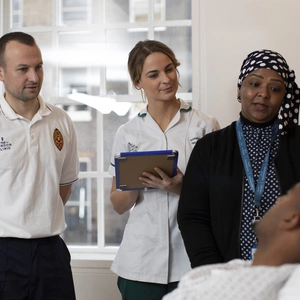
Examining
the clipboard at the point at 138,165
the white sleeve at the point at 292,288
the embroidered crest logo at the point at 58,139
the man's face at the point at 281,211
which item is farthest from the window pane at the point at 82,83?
the white sleeve at the point at 292,288

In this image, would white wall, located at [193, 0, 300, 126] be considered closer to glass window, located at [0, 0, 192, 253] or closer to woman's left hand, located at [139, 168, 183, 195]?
glass window, located at [0, 0, 192, 253]

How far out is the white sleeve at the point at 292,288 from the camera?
1.02 metres

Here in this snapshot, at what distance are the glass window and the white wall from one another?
12.5 inches

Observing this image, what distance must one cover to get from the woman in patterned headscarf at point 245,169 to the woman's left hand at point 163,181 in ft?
0.45

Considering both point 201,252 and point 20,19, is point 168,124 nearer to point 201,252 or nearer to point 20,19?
point 201,252

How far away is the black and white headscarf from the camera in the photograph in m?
1.98

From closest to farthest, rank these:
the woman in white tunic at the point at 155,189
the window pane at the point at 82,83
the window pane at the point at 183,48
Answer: the woman in white tunic at the point at 155,189 < the window pane at the point at 183,48 < the window pane at the point at 82,83

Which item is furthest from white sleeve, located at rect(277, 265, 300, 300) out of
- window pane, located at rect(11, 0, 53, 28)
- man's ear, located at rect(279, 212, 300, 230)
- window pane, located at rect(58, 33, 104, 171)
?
window pane, located at rect(11, 0, 53, 28)

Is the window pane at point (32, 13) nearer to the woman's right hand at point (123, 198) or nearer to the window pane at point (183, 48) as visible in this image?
the window pane at point (183, 48)

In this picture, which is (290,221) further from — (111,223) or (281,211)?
(111,223)

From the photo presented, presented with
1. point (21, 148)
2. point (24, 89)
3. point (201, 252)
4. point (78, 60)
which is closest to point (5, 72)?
point (24, 89)

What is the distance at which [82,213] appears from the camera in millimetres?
3348

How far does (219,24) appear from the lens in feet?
9.52

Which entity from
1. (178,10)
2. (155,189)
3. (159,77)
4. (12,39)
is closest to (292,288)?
(155,189)
